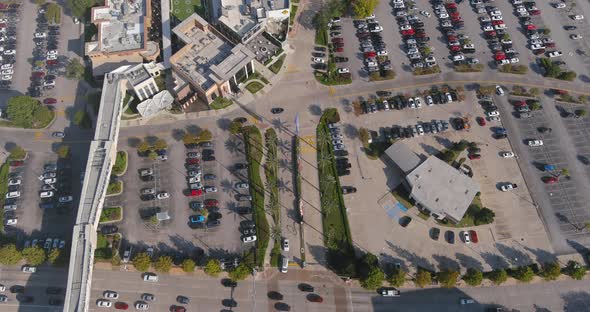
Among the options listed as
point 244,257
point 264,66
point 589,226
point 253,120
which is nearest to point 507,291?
point 589,226

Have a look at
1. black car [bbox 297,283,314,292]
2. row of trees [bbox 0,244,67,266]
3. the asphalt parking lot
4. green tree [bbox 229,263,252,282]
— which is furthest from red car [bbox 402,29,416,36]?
row of trees [bbox 0,244,67,266]

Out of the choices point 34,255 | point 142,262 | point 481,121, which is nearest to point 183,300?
point 142,262

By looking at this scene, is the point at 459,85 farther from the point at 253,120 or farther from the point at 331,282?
the point at 331,282

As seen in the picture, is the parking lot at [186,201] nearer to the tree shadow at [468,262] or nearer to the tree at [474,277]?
the tree shadow at [468,262]

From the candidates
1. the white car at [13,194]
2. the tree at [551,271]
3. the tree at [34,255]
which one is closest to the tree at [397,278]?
the tree at [551,271]

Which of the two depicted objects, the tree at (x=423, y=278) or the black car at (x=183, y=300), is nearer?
the tree at (x=423, y=278)

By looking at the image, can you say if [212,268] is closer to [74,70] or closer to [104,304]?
[104,304]
